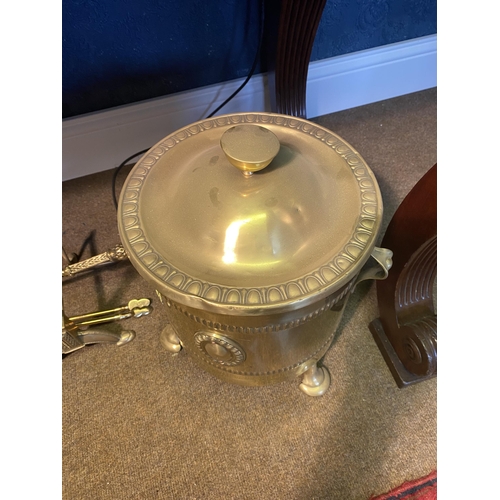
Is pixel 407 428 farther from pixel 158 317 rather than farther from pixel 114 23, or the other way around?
pixel 114 23

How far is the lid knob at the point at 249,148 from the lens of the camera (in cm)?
58

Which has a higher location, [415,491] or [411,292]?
[411,292]

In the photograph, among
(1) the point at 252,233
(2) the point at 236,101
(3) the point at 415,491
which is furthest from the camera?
(2) the point at 236,101

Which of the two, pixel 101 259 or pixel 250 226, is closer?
pixel 250 226

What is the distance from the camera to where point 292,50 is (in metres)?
1.08

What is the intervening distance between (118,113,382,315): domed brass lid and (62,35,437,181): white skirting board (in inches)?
24.8

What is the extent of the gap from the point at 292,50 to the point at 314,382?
798mm

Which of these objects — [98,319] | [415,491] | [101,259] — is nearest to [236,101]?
[101,259]

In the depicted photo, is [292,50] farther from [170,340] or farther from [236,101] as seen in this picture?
[170,340]

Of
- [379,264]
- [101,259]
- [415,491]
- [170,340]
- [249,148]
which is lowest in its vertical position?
[415,491]

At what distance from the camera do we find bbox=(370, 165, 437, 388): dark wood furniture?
26.9 inches

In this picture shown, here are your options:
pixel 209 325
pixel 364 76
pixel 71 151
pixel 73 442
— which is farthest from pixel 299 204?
pixel 364 76

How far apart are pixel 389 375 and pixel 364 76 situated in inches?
38.2

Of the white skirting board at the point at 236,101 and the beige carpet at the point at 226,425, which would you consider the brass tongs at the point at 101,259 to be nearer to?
the beige carpet at the point at 226,425
